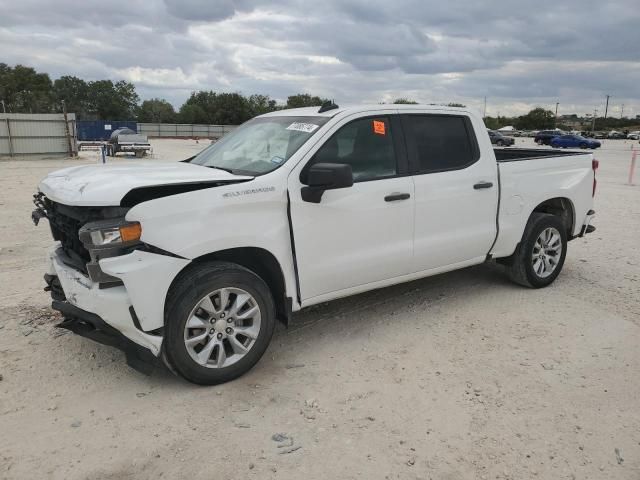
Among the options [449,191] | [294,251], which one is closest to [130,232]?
[294,251]

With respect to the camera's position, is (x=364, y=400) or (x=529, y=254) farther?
(x=529, y=254)

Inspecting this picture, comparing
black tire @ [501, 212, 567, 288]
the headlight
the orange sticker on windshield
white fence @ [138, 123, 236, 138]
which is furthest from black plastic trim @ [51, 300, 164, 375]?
white fence @ [138, 123, 236, 138]

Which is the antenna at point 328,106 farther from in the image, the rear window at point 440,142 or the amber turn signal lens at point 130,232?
the amber turn signal lens at point 130,232

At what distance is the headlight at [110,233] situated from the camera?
3.14 meters

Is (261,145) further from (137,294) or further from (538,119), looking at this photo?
(538,119)

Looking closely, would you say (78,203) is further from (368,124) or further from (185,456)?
(368,124)

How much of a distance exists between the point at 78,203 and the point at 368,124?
227cm

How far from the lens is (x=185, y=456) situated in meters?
2.90

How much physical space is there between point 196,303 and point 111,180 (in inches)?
38.1

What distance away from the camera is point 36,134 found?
88.3 ft

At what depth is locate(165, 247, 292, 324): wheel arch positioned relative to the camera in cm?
367

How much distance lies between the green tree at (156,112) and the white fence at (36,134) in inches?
3255

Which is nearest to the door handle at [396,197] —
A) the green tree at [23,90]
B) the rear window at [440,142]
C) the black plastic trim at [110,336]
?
the rear window at [440,142]

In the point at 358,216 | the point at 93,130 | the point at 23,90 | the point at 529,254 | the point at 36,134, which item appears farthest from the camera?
the point at 23,90
